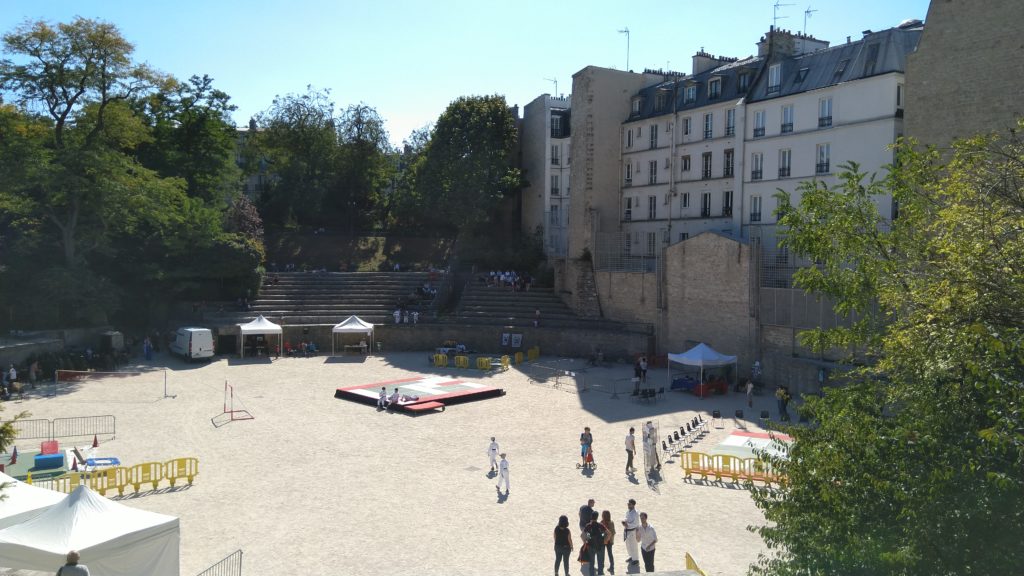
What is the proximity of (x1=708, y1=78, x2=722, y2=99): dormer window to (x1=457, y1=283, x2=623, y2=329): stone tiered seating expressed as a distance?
43.3 feet

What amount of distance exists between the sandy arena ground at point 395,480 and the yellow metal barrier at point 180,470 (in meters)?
0.26

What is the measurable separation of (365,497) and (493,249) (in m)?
36.1

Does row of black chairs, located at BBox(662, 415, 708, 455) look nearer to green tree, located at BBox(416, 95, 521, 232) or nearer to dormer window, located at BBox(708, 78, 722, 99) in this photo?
dormer window, located at BBox(708, 78, 722, 99)

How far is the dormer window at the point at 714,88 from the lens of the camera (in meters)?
40.2

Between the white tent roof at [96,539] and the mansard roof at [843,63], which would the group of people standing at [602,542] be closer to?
the white tent roof at [96,539]

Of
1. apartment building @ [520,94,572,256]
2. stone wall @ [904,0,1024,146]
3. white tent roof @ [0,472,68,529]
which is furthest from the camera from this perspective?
apartment building @ [520,94,572,256]

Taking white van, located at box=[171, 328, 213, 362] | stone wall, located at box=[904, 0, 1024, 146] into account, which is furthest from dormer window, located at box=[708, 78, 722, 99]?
white van, located at box=[171, 328, 213, 362]

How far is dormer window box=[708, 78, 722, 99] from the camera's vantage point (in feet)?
132

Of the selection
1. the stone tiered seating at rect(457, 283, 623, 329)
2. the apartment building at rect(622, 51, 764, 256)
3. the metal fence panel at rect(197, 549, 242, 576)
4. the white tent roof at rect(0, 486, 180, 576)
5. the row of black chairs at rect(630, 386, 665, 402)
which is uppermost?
the apartment building at rect(622, 51, 764, 256)

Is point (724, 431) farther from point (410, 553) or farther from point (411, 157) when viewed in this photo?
point (411, 157)

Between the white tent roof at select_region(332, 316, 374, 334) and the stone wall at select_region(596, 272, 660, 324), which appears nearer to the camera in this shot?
the white tent roof at select_region(332, 316, 374, 334)

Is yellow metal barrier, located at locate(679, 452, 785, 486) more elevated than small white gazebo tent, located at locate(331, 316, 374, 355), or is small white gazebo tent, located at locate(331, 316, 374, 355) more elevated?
small white gazebo tent, located at locate(331, 316, 374, 355)

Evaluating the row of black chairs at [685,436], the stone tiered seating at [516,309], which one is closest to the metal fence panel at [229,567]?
the row of black chairs at [685,436]

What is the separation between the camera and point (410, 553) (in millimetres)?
14320
